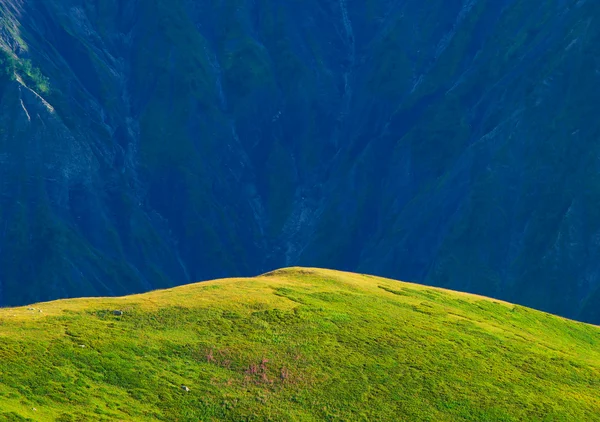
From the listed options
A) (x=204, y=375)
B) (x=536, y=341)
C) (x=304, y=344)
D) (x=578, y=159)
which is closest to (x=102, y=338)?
(x=204, y=375)

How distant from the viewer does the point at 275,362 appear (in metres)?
51.2

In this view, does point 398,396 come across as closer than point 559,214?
Yes

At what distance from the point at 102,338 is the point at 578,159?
159m

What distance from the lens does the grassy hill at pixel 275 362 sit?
46312 mm

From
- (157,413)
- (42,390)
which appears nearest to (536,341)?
(157,413)

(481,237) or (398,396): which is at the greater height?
(481,237)

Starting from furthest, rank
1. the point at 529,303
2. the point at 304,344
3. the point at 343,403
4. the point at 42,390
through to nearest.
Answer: the point at 529,303, the point at 304,344, the point at 343,403, the point at 42,390

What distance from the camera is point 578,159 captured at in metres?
194

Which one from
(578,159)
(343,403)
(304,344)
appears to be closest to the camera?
(343,403)

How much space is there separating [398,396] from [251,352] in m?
8.24

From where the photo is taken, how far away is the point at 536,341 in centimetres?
6266

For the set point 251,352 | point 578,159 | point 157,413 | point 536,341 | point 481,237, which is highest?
point 578,159

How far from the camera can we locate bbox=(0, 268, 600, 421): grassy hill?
4631 centimetres

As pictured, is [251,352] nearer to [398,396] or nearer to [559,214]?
[398,396]
